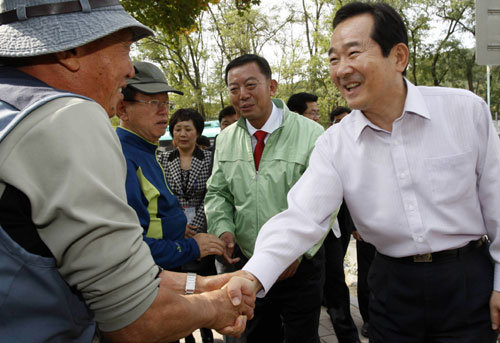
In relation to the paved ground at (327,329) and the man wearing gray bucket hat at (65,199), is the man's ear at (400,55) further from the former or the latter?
the paved ground at (327,329)

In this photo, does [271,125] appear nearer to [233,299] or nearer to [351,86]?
[351,86]

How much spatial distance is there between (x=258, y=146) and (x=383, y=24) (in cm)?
140

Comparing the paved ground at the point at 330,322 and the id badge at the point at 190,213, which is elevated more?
the id badge at the point at 190,213

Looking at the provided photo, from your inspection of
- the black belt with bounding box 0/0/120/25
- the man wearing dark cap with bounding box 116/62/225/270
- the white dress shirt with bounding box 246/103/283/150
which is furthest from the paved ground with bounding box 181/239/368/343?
the black belt with bounding box 0/0/120/25

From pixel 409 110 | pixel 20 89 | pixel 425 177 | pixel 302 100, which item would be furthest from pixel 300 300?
pixel 302 100

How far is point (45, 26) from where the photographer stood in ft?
4.22

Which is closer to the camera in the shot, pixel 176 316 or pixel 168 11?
pixel 176 316

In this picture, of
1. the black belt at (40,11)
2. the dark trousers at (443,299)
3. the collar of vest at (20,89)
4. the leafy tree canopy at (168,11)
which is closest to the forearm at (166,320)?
the collar of vest at (20,89)

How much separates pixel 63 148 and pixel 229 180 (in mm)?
2182

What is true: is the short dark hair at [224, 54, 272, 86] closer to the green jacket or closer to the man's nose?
the green jacket

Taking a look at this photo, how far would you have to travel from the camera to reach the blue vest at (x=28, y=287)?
1.08 metres

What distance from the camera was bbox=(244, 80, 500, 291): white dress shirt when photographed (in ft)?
6.73

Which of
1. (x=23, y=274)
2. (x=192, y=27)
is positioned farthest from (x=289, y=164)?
(x=192, y=27)

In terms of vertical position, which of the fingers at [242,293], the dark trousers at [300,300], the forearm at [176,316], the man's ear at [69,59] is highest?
the man's ear at [69,59]
